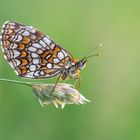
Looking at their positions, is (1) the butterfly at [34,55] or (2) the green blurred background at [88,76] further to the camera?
(2) the green blurred background at [88,76]

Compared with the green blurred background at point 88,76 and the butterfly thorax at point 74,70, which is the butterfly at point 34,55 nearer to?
the butterfly thorax at point 74,70

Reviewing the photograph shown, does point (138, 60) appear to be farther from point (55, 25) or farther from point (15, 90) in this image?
point (15, 90)

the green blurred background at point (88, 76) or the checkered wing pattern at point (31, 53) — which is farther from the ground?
the checkered wing pattern at point (31, 53)

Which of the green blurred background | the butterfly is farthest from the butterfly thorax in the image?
the green blurred background

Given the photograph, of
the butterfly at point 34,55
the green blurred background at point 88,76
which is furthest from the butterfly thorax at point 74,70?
the green blurred background at point 88,76

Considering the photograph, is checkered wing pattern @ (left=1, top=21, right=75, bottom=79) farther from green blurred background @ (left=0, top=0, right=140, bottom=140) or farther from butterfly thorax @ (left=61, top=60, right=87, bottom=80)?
green blurred background @ (left=0, top=0, right=140, bottom=140)

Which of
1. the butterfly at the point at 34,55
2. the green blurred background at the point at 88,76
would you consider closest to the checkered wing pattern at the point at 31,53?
the butterfly at the point at 34,55

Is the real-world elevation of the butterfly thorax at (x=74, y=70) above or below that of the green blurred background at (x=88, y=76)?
above
